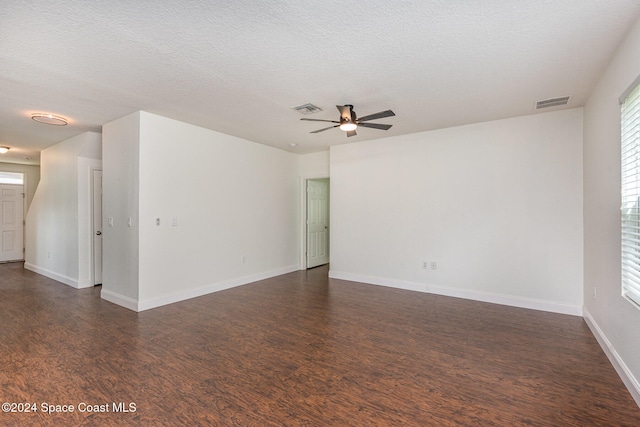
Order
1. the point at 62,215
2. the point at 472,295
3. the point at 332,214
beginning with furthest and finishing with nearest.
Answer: the point at 332,214 → the point at 62,215 → the point at 472,295

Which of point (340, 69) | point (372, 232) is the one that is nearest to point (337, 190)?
point (372, 232)

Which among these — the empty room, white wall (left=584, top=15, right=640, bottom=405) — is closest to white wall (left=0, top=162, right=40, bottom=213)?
the empty room

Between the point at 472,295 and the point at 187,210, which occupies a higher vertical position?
the point at 187,210

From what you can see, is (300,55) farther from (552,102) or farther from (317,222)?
(317,222)

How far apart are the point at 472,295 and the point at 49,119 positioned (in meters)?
6.43

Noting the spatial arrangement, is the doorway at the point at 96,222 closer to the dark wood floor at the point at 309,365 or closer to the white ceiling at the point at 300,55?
the dark wood floor at the point at 309,365

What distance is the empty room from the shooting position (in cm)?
206

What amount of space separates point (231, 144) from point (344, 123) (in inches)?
99.2

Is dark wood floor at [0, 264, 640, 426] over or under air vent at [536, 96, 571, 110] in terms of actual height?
under

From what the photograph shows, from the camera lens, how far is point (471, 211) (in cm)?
449

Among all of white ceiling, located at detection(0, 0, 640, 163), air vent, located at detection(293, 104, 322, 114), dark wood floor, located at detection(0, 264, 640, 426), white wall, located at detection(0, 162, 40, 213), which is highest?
white ceiling, located at detection(0, 0, 640, 163)

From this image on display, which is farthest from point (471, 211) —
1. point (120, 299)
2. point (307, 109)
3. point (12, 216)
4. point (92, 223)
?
point (12, 216)

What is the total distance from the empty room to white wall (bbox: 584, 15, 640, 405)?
0.03m

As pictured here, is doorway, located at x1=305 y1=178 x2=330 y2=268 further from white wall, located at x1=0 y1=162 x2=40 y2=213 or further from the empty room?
white wall, located at x1=0 y1=162 x2=40 y2=213
